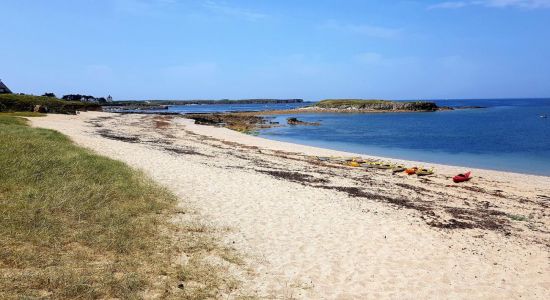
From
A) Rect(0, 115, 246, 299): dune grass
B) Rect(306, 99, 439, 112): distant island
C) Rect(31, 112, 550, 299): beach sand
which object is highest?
Rect(306, 99, 439, 112): distant island

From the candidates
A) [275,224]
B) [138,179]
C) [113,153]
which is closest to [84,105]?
[113,153]

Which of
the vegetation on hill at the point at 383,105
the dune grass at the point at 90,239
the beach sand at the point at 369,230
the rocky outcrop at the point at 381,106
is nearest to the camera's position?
the dune grass at the point at 90,239

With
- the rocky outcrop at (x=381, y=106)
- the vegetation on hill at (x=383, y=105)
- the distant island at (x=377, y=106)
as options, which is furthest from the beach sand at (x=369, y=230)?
the vegetation on hill at (x=383, y=105)

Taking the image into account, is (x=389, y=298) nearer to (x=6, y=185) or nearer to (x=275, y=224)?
(x=275, y=224)

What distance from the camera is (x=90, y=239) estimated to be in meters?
8.84

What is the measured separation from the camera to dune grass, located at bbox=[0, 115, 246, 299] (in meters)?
6.87

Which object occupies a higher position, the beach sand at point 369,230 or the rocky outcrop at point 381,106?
the rocky outcrop at point 381,106

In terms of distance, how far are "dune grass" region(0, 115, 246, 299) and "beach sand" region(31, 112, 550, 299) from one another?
1101 millimetres

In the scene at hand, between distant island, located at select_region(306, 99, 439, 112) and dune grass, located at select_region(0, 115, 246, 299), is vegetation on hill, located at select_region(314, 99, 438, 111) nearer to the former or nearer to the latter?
distant island, located at select_region(306, 99, 439, 112)

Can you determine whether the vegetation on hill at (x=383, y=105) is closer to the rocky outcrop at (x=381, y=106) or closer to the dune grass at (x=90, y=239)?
the rocky outcrop at (x=381, y=106)

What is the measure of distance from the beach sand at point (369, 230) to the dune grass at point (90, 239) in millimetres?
1101

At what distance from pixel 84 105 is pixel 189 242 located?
86.2 metres

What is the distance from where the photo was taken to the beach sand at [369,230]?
26.6ft

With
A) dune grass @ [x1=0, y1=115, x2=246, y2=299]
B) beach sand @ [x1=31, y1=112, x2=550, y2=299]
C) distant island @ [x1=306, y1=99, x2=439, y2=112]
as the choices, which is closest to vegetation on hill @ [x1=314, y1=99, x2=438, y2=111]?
distant island @ [x1=306, y1=99, x2=439, y2=112]
